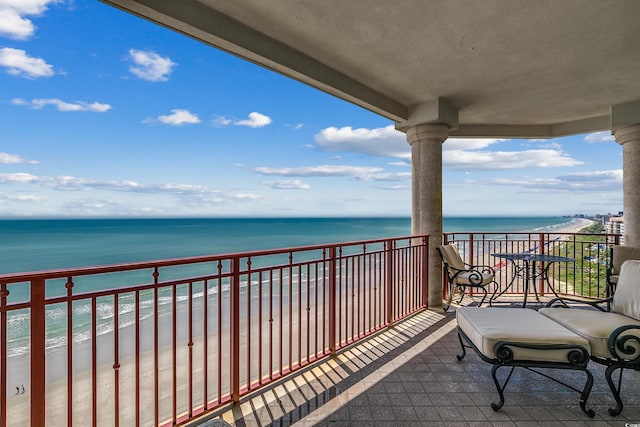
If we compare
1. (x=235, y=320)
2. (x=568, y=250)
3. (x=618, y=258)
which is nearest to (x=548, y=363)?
(x=235, y=320)

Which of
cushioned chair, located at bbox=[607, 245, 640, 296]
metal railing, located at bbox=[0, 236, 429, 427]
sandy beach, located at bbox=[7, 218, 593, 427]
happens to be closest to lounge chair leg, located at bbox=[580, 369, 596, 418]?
metal railing, located at bbox=[0, 236, 429, 427]

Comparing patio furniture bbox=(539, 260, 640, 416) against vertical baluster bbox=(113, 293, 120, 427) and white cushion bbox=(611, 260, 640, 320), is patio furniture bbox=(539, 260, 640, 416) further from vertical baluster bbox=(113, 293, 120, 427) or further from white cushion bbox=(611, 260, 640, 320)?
vertical baluster bbox=(113, 293, 120, 427)

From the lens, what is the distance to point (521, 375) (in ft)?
8.13

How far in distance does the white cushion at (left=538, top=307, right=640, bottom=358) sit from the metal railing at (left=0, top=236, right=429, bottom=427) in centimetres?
157

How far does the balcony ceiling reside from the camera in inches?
93.4

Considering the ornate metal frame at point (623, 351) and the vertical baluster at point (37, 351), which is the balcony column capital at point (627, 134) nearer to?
the ornate metal frame at point (623, 351)

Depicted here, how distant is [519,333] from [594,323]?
0.61 meters

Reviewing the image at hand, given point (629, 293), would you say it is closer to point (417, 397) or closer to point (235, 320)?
point (417, 397)

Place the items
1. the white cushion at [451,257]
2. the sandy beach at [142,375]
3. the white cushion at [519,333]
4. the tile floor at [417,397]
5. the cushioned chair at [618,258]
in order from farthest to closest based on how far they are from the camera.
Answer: the white cushion at [451,257]
the cushioned chair at [618,258]
the sandy beach at [142,375]
the white cushion at [519,333]
the tile floor at [417,397]

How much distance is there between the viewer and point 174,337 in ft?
6.31

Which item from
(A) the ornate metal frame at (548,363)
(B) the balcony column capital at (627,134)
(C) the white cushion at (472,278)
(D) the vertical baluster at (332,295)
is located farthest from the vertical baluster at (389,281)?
(B) the balcony column capital at (627,134)

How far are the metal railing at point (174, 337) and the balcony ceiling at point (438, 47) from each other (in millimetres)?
1744

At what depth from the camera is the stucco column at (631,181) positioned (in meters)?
4.57

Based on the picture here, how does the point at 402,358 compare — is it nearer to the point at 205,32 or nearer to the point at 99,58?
the point at 205,32
